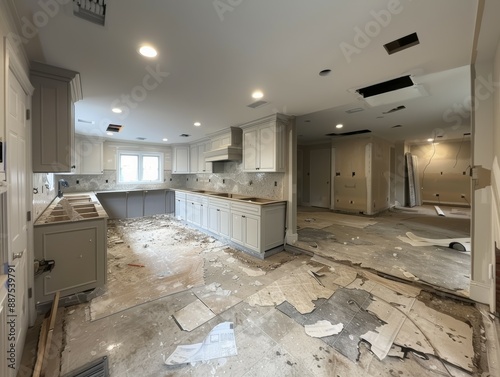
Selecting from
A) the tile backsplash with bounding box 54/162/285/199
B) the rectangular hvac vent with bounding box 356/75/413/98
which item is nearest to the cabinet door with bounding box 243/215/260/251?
the tile backsplash with bounding box 54/162/285/199

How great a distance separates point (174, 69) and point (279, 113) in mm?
1993

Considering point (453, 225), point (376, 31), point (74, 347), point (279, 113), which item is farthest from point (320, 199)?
point (74, 347)

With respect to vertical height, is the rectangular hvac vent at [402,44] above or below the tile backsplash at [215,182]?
above

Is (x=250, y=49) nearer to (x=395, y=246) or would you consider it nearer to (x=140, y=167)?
(x=395, y=246)

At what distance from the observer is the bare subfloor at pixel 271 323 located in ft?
5.10

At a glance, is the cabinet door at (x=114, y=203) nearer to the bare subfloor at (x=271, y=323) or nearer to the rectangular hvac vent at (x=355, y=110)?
the bare subfloor at (x=271, y=323)

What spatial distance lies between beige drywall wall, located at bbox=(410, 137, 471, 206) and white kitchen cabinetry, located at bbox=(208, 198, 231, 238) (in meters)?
9.05

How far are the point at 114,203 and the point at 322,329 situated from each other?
21.4ft

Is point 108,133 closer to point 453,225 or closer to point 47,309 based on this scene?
point 47,309

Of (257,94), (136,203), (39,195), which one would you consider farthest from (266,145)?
(136,203)

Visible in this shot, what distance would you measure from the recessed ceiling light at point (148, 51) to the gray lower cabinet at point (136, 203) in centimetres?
531

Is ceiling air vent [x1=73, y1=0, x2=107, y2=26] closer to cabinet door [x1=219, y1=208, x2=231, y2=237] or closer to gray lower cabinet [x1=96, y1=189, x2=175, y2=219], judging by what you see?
cabinet door [x1=219, y1=208, x2=231, y2=237]

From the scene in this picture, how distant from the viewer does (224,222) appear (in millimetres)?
4316

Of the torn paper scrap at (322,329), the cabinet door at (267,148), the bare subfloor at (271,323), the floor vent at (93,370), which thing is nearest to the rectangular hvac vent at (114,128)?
the bare subfloor at (271,323)
